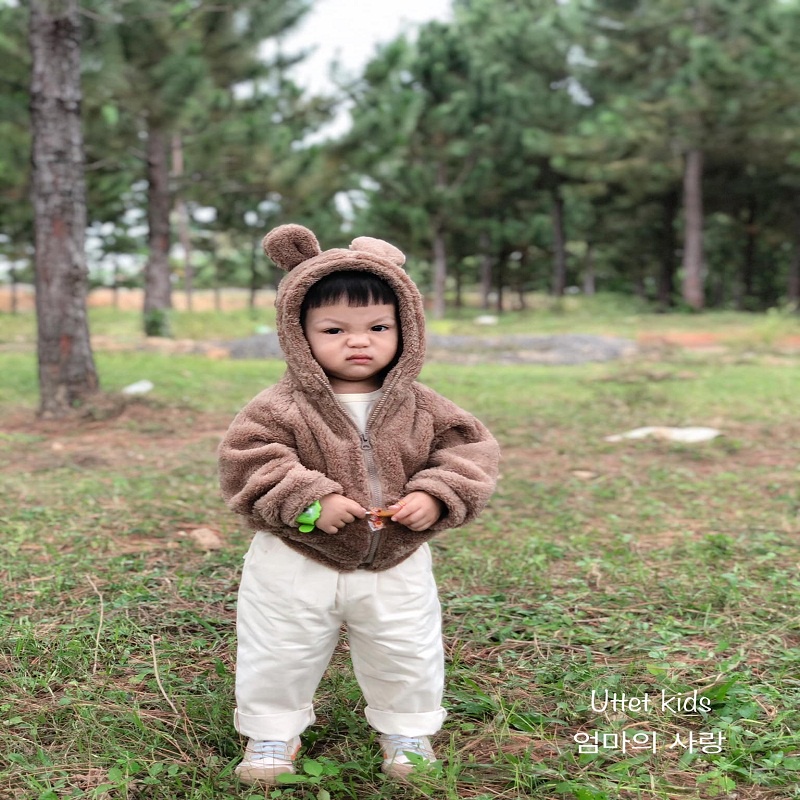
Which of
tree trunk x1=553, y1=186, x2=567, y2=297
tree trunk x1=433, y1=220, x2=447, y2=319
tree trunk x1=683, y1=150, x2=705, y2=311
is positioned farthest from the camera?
tree trunk x1=553, y1=186, x2=567, y2=297

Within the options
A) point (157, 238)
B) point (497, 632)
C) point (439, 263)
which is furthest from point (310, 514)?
point (439, 263)

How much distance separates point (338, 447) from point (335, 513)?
0.50 ft

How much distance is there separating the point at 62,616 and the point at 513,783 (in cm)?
141

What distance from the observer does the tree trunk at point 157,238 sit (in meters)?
12.1

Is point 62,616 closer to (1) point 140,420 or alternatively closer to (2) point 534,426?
(1) point 140,420

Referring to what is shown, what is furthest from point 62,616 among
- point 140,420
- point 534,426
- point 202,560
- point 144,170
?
point 144,170

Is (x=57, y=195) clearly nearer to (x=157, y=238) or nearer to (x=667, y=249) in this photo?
(x=157, y=238)

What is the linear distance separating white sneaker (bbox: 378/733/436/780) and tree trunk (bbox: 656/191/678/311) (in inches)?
804

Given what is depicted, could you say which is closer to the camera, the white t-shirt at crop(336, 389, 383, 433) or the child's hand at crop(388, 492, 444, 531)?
the child's hand at crop(388, 492, 444, 531)

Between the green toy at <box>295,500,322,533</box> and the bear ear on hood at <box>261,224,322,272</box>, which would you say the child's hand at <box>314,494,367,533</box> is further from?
the bear ear on hood at <box>261,224,322,272</box>

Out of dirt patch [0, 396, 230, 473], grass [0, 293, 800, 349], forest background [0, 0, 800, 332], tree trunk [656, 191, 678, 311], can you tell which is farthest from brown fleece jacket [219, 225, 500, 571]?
tree trunk [656, 191, 678, 311]

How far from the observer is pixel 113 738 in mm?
1753

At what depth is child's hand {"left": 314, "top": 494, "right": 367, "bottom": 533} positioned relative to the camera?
5.18 ft

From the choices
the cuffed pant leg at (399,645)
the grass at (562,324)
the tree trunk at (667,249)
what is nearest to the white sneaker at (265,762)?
the cuffed pant leg at (399,645)
